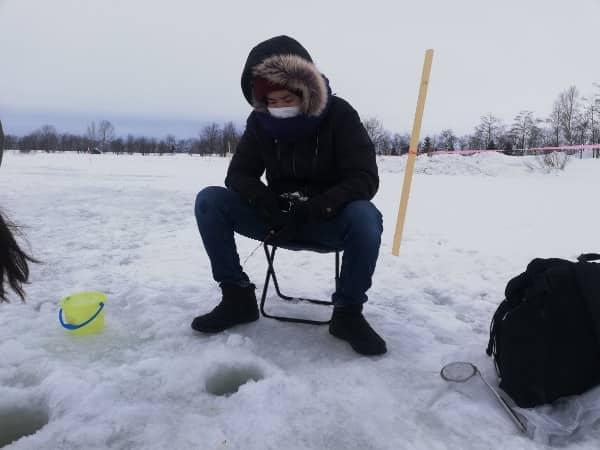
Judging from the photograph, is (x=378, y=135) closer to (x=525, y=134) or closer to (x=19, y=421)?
(x=525, y=134)

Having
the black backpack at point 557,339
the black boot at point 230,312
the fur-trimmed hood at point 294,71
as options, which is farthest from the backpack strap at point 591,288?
the black boot at point 230,312

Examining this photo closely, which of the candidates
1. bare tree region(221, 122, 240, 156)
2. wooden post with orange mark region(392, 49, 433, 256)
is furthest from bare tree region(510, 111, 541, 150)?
wooden post with orange mark region(392, 49, 433, 256)

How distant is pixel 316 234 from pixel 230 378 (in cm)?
80

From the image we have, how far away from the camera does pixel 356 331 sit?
201 cm

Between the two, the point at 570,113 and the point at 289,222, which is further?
the point at 570,113

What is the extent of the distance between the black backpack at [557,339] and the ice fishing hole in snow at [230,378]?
991 millimetres

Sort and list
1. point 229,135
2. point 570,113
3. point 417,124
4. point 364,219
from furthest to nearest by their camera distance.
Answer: point 229,135 → point 570,113 → point 417,124 → point 364,219

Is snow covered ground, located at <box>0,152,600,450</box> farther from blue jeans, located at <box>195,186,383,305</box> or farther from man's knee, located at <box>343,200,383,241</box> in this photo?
man's knee, located at <box>343,200,383,241</box>

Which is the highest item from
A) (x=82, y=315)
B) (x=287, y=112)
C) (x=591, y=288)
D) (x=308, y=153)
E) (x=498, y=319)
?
(x=287, y=112)

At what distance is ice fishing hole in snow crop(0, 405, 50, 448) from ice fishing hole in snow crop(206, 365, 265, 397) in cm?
59

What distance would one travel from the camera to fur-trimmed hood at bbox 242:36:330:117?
2.14m

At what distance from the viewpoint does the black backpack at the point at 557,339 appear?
1.47 m

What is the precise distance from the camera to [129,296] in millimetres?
2643

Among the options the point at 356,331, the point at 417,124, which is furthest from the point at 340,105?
the point at 417,124
